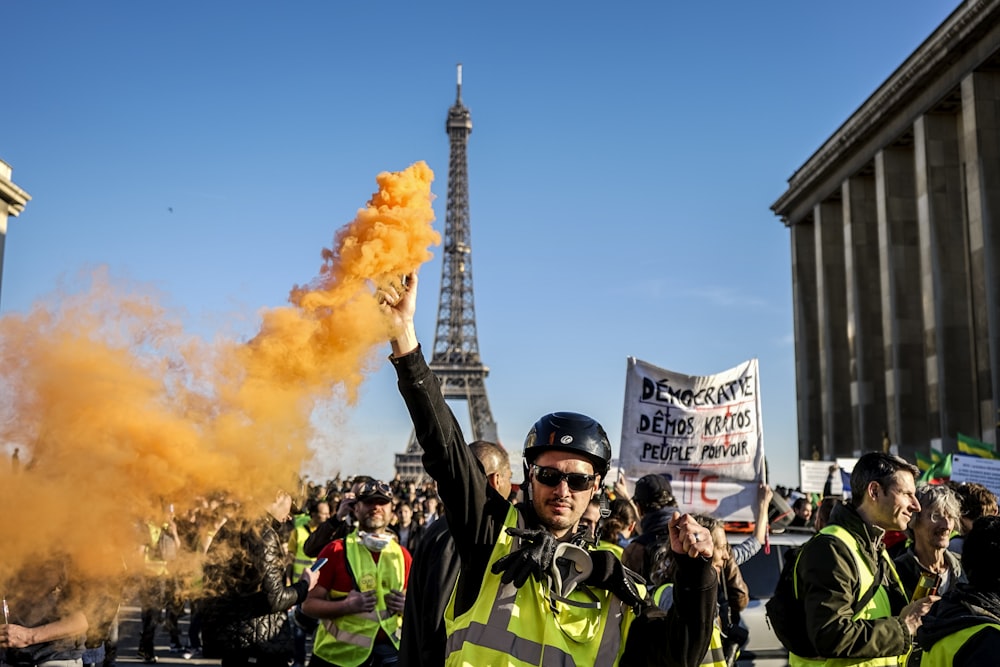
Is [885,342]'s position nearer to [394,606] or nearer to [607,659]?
[394,606]

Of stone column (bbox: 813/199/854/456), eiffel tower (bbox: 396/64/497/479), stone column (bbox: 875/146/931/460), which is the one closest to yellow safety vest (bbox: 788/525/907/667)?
stone column (bbox: 875/146/931/460)

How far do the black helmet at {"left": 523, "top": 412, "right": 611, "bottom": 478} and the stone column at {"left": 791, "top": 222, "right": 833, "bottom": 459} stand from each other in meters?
46.4

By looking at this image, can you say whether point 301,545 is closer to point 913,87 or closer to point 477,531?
point 477,531

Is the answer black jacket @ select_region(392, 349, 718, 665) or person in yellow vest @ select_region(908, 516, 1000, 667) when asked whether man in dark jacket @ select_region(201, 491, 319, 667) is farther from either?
person in yellow vest @ select_region(908, 516, 1000, 667)

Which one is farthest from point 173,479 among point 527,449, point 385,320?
point 527,449

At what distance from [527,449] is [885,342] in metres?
39.2

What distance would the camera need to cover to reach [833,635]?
14.2 feet

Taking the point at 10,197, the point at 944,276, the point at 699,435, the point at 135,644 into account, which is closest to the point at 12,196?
the point at 10,197

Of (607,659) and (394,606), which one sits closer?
(607,659)

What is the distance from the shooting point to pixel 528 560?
295 centimetres

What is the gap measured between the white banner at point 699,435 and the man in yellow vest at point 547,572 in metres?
7.03

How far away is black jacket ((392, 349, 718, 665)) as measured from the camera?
9.65ft

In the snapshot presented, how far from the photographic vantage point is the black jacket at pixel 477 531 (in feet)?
9.65

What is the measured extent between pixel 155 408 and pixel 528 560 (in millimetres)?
2076
